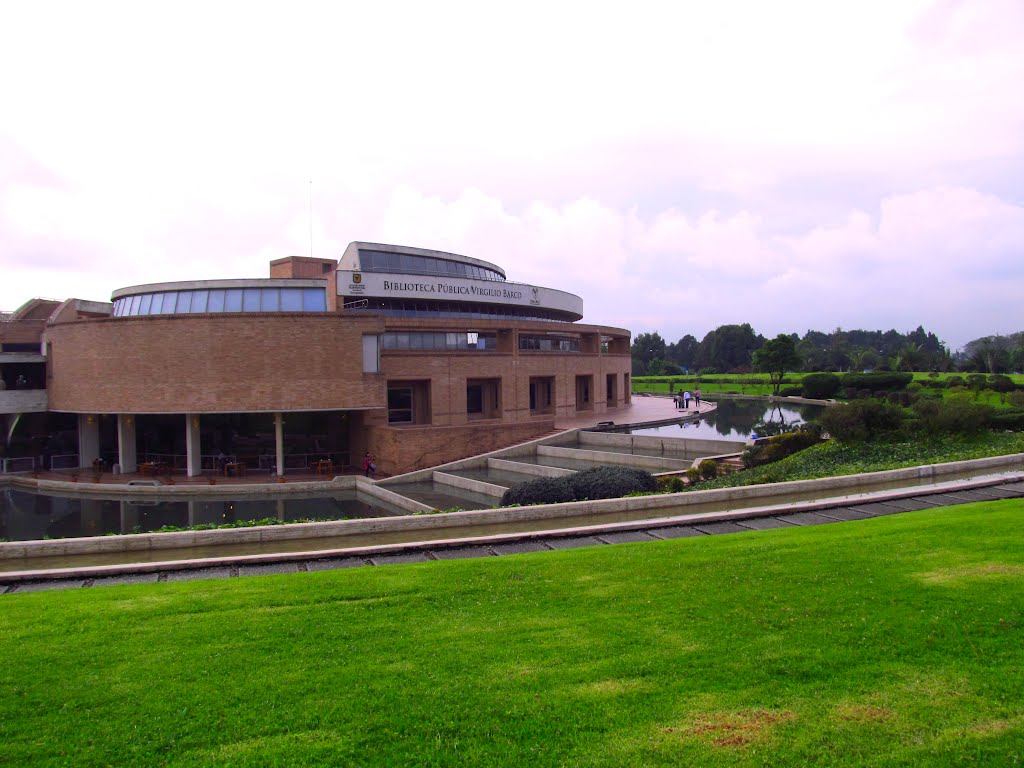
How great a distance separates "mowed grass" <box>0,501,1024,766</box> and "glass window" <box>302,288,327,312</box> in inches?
972

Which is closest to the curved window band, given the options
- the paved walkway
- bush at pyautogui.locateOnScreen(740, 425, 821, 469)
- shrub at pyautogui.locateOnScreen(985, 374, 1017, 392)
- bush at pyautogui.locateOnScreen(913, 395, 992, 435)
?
bush at pyautogui.locateOnScreen(740, 425, 821, 469)

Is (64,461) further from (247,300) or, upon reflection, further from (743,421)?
(743,421)

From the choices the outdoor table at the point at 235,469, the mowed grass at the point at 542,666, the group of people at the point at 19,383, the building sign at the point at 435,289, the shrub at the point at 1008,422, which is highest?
the building sign at the point at 435,289

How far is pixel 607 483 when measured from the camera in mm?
17297

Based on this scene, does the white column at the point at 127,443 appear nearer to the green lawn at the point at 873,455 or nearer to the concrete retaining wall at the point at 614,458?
the concrete retaining wall at the point at 614,458

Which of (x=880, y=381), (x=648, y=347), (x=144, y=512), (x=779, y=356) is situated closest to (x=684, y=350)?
(x=648, y=347)

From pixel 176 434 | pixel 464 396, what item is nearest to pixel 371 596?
pixel 464 396

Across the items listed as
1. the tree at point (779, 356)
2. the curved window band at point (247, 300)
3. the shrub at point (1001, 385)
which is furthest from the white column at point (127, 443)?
the tree at point (779, 356)

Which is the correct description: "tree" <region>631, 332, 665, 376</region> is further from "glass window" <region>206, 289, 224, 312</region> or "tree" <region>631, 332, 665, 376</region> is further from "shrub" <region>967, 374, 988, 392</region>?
"glass window" <region>206, 289, 224, 312</region>

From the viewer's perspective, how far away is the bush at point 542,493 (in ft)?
55.9

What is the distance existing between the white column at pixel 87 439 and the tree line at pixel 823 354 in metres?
57.1

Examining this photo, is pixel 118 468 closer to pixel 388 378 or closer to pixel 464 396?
pixel 388 378

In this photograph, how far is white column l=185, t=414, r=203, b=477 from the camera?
29.9m

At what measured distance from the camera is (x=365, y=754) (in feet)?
15.1
